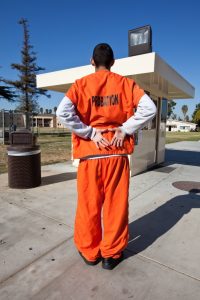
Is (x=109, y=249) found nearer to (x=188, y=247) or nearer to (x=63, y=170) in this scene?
(x=188, y=247)

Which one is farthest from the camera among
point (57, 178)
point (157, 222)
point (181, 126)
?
point (181, 126)

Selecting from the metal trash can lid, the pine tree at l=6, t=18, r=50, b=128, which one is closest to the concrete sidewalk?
the metal trash can lid

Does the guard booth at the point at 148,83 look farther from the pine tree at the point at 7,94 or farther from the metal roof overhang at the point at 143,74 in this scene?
the pine tree at the point at 7,94

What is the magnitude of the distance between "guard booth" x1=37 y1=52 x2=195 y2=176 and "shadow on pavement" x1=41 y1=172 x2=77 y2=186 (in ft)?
5.27

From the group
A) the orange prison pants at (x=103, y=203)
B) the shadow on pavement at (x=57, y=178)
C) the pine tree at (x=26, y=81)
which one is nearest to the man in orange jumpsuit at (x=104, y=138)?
the orange prison pants at (x=103, y=203)

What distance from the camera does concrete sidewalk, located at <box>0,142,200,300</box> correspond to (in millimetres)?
2053

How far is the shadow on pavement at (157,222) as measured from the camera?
112 inches

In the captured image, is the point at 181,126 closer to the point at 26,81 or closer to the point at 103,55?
the point at 26,81

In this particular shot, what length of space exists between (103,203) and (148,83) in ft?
16.0

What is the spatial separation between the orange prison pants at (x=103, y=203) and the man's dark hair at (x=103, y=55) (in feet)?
2.89

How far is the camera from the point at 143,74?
5.29m

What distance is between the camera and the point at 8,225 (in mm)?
3242

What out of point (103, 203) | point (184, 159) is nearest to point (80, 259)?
point (103, 203)

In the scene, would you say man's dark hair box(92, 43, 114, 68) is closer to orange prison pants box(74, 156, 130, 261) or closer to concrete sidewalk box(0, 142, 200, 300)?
orange prison pants box(74, 156, 130, 261)
